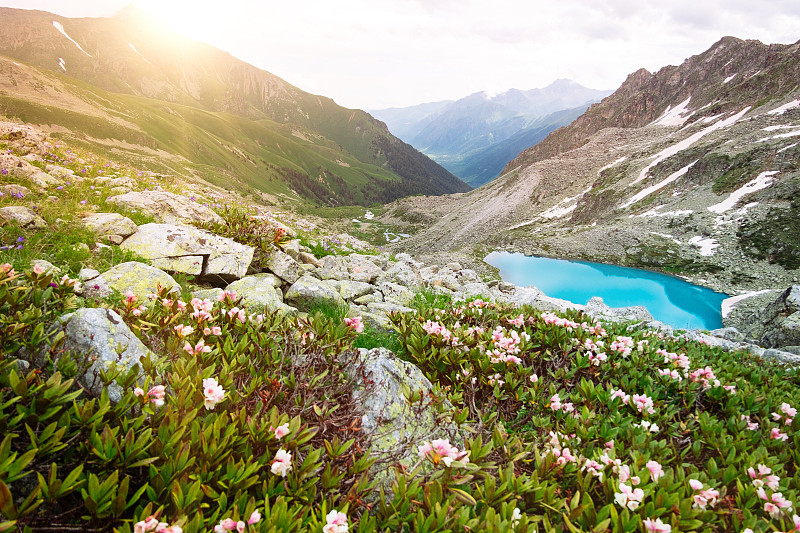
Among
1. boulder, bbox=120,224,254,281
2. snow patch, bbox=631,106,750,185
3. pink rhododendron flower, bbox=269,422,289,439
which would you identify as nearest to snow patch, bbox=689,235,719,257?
snow patch, bbox=631,106,750,185

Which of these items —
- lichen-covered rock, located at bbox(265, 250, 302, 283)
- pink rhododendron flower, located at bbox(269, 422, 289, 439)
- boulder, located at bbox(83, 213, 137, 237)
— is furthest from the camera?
lichen-covered rock, located at bbox(265, 250, 302, 283)

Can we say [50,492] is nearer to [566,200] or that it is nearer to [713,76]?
[566,200]

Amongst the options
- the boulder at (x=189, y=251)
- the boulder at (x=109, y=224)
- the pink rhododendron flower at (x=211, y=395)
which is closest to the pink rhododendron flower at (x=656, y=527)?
the pink rhododendron flower at (x=211, y=395)

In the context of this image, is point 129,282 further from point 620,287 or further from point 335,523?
point 620,287

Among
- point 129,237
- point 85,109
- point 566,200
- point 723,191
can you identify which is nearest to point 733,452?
point 129,237

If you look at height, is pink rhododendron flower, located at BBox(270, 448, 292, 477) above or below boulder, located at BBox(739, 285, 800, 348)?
above

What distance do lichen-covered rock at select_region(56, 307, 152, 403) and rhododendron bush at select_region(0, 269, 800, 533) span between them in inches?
4.2

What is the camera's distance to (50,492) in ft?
6.57

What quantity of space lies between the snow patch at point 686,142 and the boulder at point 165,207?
76168 millimetres

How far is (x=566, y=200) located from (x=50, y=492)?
83.7 metres

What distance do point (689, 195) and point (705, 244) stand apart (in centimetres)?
1374

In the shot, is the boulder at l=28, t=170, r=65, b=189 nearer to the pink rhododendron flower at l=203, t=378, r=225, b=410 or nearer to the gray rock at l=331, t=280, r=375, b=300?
the gray rock at l=331, t=280, r=375, b=300

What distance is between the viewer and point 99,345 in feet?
11.0

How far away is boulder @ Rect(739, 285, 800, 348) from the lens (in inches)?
471
